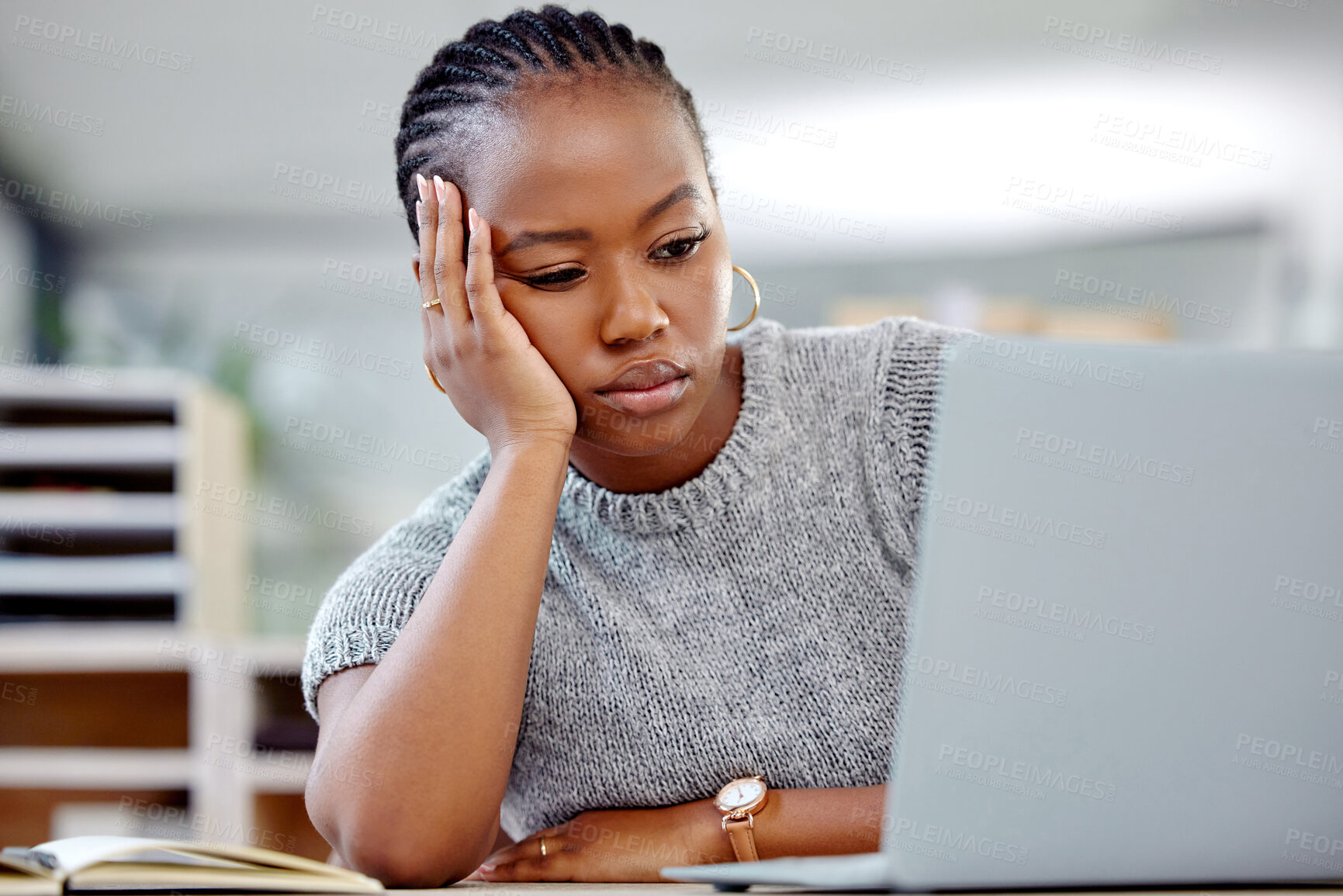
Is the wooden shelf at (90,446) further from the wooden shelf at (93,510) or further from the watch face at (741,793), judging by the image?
the watch face at (741,793)

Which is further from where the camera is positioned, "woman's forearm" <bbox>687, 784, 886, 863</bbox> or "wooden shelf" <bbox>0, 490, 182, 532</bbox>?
"wooden shelf" <bbox>0, 490, 182, 532</bbox>

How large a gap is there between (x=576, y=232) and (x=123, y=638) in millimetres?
2263

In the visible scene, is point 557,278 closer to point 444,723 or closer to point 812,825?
point 444,723

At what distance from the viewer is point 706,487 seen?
43.1 inches

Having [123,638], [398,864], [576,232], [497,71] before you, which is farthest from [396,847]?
[123,638]

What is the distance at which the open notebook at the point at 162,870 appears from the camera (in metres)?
0.54

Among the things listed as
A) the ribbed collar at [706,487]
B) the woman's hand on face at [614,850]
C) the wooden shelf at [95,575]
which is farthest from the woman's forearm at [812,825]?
the wooden shelf at [95,575]

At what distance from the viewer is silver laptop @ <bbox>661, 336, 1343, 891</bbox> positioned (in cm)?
48

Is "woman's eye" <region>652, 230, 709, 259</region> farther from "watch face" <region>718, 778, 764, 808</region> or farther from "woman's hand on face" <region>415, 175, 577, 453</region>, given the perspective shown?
"watch face" <region>718, 778, 764, 808</region>

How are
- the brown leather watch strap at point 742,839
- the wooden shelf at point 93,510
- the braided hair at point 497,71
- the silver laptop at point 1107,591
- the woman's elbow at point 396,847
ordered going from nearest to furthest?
the silver laptop at point 1107,591
the woman's elbow at point 396,847
the brown leather watch strap at point 742,839
the braided hair at point 497,71
the wooden shelf at point 93,510

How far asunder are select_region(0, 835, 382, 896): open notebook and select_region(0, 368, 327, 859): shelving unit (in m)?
2.25

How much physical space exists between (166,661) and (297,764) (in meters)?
0.43

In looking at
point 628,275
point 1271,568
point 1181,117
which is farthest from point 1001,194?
point 1271,568

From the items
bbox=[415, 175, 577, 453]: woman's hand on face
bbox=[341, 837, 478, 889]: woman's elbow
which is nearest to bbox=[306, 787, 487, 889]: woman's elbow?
bbox=[341, 837, 478, 889]: woman's elbow
